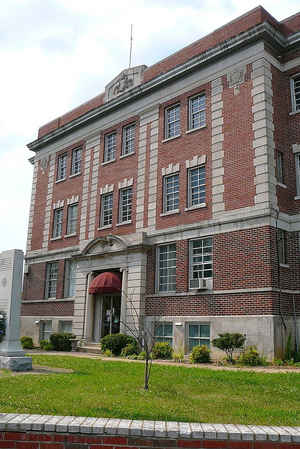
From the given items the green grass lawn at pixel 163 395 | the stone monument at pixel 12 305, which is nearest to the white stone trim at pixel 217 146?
the green grass lawn at pixel 163 395

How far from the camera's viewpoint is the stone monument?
44.6 feet

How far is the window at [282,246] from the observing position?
17.8 meters

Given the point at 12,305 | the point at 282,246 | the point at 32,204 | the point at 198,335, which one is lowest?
the point at 198,335

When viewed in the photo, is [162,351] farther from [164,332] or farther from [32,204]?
[32,204]

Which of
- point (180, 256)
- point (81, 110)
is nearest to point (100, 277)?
point (180, 256)

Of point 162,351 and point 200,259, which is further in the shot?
point 200,259

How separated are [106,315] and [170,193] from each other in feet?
23.7

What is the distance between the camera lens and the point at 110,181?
25125 mm

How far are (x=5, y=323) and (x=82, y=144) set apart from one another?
16155 mm

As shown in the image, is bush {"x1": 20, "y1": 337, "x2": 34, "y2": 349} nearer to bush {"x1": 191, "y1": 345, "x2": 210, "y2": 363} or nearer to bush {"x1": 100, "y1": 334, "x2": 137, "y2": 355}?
bush {"x1": 100, "y1": 334, "x2": 137, "y2": 355}

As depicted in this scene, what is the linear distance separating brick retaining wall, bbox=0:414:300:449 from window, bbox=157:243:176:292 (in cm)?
1604

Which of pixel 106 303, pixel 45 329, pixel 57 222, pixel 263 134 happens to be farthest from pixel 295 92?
pixel 45 329

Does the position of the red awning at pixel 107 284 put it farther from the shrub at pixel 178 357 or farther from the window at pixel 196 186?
the window at pixel 196 186

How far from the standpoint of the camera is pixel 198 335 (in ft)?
62.6
